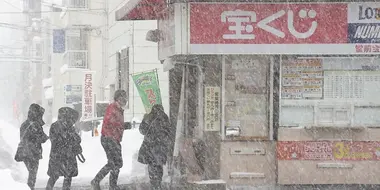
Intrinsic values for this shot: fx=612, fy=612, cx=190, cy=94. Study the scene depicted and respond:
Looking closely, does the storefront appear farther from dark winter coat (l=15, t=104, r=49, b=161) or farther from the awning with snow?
dark winter coat (l=15, t=104, r=49, b=161)

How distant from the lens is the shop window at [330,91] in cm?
986

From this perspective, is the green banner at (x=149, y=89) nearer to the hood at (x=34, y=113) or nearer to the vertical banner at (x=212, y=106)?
the hood at (x=34, y=113)

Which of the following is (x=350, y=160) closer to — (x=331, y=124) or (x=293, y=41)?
(x=331, y=124)

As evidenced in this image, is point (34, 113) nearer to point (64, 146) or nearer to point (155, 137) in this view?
point (64, 146)

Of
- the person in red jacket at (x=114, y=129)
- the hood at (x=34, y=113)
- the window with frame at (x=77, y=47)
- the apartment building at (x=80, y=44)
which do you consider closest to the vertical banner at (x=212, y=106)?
the person in red jacket at (x=114, y=129)

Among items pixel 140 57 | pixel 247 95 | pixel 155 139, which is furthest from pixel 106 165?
pixel 140 57

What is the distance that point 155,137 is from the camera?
10.8 m

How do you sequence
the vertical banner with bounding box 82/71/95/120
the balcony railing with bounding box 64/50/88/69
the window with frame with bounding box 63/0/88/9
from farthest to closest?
the balcony railing with bounding box 64/50/88/69 < the window with frame with bounding box 63/0/88/9 < the vertical banner with bounding box 82/71/95/120

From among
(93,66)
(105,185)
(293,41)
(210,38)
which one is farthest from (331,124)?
(93,66)

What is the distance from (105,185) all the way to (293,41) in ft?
17.4

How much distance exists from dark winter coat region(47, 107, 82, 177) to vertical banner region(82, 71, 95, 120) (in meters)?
11.1

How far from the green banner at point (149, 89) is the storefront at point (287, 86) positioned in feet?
9.67

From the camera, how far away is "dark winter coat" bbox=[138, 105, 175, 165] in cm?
1075

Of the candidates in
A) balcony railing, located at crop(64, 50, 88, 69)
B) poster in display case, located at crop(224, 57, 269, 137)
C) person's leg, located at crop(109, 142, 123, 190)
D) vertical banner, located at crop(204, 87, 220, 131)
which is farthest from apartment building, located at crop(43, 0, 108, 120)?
poster in display case, located at crop(224, 57, 269, 137)
